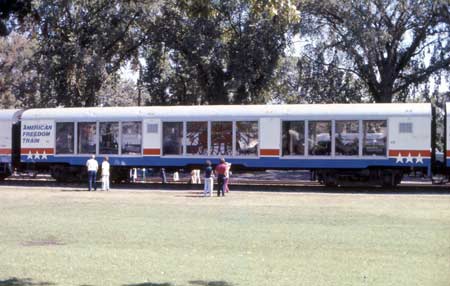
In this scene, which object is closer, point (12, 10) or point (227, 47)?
point (12, 10)

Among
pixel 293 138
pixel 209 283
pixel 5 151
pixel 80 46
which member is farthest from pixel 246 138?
pixel 209 283

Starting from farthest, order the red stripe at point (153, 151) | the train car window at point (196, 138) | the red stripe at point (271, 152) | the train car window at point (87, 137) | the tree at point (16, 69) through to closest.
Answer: the tree at point (16, 69) < the train car window at point (87, 137) < the red stripe at point (153, 151) < the train car window at point (196, 138) < the red stripe at point (271, 152)

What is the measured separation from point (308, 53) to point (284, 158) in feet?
43.8

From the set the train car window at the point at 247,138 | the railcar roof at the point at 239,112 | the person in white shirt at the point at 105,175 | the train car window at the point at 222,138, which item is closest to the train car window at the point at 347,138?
the railcar roof at the point at 239,112

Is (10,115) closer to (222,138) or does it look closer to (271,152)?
(222,138)

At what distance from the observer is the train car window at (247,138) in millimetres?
27359

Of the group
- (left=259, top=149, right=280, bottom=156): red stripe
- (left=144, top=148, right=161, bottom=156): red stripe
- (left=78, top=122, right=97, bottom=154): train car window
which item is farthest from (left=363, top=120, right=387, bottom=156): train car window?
(left=78, top=122, right=97, bottom=154): train car window

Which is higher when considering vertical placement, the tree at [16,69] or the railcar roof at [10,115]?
the tree at [16,69]

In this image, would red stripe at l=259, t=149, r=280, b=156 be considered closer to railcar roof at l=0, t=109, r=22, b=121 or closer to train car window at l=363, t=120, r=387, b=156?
train car window at l=363, t=120, r=387, b=156

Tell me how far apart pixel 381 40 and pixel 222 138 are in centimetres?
1240

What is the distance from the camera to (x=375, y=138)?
26281mm

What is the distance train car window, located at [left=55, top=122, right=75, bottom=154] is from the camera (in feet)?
97.0

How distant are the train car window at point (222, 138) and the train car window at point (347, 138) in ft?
14.4

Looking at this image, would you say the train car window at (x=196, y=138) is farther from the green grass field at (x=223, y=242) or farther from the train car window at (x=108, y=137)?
the green grass field at (x=223, y=242)
